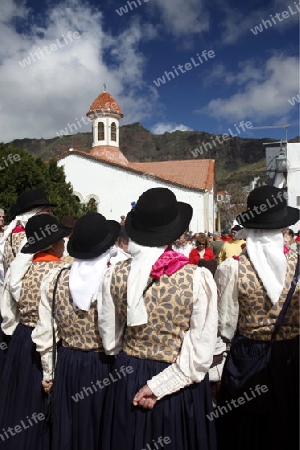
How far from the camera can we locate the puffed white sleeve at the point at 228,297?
233cm

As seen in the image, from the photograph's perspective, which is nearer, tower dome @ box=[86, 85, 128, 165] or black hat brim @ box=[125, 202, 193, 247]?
black hat brim @ box=[125, 202, 193, 247]

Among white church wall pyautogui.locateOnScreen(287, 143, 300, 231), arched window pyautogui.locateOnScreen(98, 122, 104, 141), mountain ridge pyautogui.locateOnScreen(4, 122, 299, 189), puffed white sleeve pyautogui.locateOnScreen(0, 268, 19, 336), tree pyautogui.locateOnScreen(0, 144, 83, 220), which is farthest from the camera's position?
mountain ridge pyautogui.locateOnScreen(4, 122, 299, 189)

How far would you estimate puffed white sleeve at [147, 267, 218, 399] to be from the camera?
6.59ft

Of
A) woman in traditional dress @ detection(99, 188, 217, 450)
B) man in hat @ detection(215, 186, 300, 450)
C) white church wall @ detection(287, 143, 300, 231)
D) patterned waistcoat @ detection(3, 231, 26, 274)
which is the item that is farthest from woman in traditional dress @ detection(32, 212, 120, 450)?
white church wall @ detection(287, 143, 300, 231)

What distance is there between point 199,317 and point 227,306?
0.46 m

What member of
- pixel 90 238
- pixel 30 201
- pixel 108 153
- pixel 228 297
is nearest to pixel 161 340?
pixel 228 297

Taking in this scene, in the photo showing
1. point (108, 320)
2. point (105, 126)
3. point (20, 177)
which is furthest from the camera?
point (105, 126)

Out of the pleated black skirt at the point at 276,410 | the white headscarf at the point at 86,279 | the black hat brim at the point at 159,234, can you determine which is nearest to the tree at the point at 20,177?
the white headscarf at the point at 86,279

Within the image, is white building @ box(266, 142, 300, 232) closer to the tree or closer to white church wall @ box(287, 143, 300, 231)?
white church wall @ box(287, 143, 300, 231)

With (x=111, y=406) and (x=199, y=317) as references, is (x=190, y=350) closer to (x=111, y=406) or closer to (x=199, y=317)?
(x=199, y=317)

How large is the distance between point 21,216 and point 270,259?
3016 mm

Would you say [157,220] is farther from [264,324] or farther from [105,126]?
[105,126]

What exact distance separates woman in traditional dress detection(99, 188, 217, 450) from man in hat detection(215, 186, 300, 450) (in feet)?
1.20

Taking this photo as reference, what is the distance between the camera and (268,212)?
2.39 metres
